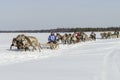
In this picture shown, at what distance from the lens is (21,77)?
9094 mm

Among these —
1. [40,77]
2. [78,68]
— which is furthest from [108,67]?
[40,77]

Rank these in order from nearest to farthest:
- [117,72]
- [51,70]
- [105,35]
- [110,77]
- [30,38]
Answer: [110,77] < [117,72] < [51,70] < [30,38] < [105,35]

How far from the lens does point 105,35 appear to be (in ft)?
135

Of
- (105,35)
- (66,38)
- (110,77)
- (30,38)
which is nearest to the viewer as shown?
(110,77)

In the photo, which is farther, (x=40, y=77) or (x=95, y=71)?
A: (x=95, y=71)

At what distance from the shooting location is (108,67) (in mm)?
10734

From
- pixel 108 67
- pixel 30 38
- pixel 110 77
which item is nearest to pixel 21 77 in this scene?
pixel 110 77

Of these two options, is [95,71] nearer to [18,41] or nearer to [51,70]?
[51,70]

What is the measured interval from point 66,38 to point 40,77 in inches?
760

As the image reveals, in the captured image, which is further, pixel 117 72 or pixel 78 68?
pixel 78 68

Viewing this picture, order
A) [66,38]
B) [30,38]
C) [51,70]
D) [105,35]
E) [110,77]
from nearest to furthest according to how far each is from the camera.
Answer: [110,77] → [51,70] → [30,38] → [66,38] → [105,35]

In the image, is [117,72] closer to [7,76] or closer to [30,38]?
[7,76]

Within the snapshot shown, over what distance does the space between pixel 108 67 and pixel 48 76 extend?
2274mm

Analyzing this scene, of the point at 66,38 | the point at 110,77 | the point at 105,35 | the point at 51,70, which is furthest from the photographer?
the point at 105,35
